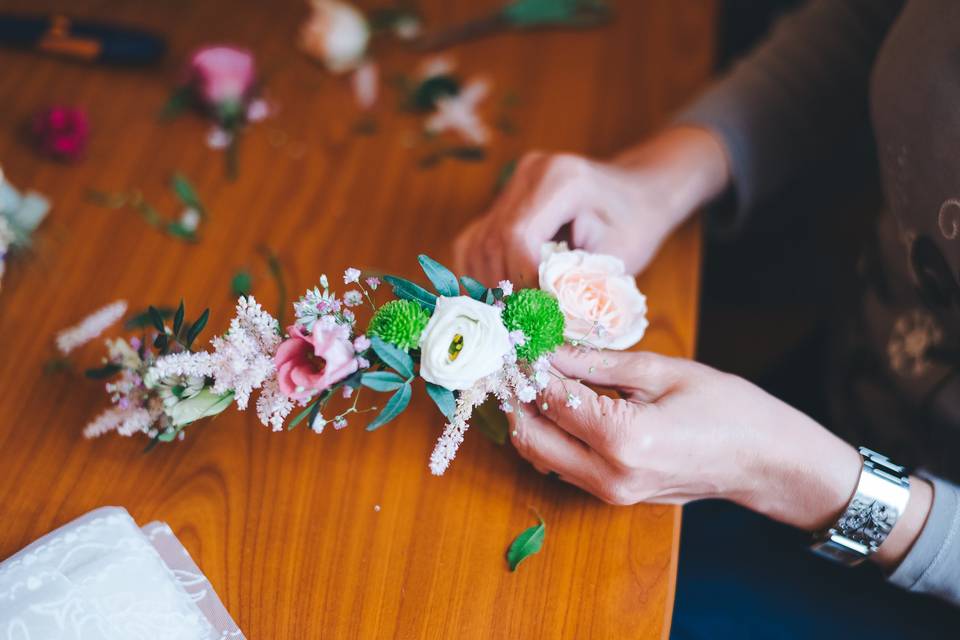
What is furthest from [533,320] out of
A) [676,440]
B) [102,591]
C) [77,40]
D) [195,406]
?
[77,40]

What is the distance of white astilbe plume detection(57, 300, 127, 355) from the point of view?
90 centimetres

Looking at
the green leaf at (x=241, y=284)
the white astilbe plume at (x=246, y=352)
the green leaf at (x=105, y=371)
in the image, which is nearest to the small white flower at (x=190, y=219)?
the green leaf at (x=241, y=284)

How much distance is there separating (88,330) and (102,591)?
35 cm

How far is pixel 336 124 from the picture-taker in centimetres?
115

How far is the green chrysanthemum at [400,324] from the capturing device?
0.68 metres

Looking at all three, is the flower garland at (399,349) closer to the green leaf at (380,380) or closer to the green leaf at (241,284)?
the green leaf at (380,380)

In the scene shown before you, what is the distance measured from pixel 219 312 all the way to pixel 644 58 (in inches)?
31.8

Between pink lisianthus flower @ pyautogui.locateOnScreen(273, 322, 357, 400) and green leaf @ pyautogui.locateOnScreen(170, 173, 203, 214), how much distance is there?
0.45 metres

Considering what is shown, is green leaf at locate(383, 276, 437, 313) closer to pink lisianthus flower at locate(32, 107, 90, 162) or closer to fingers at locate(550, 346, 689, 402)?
fingers at locate(550, 346, 689, 402)

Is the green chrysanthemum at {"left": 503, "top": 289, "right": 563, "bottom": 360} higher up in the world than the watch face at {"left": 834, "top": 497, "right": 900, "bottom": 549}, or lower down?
higher up

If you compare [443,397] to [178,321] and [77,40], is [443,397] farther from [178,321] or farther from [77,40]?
[77,40]

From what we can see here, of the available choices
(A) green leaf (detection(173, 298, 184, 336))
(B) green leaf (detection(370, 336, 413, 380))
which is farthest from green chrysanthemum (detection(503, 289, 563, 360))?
(A) green leaf (detection(173, 298, 184, 336))

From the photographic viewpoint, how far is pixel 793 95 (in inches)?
43.4

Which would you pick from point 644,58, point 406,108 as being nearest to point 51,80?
point 406,108
